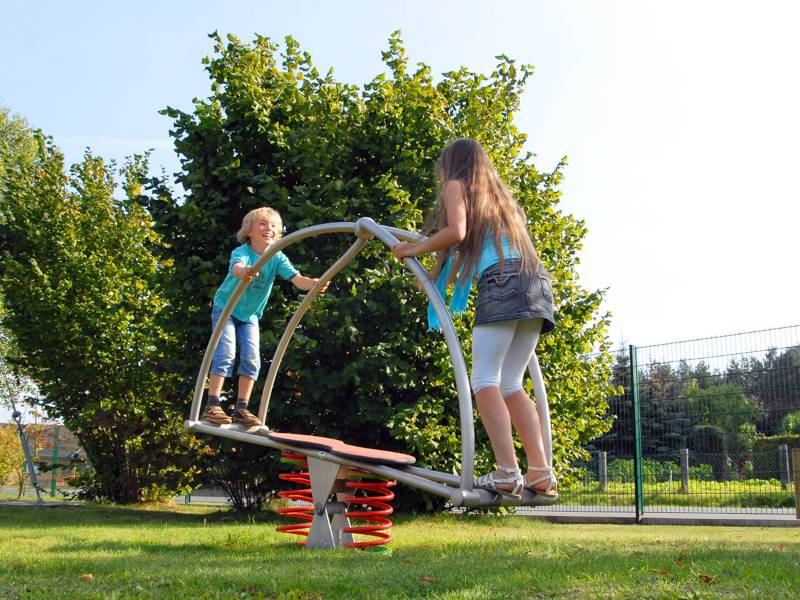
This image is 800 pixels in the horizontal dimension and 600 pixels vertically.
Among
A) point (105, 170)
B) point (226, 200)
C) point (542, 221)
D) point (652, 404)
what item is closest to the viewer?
point (226, 200)

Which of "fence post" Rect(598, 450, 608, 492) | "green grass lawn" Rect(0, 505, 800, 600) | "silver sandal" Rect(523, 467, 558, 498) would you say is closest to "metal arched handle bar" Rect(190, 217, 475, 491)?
"silver sandal" Rect(523, 467, 558, 498)

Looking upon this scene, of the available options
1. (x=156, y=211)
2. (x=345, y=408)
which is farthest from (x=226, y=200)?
(x=345, y=408)

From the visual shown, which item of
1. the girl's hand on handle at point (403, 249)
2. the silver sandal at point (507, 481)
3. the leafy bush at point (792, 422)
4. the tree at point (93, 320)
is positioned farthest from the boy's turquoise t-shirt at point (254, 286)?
the leafy bush at point (792, 422)

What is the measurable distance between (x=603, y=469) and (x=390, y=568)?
789cm

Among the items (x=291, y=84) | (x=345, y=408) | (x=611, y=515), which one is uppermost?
A: (x=291, y=84)

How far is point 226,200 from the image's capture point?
9312mm

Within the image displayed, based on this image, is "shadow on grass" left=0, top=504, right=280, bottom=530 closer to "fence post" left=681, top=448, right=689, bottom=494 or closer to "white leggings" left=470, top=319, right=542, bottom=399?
"fence post" left=681, top=448, right=689, bottom=494

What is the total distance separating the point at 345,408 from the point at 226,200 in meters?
2.68

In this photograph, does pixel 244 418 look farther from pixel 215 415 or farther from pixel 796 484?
pixel 796 484

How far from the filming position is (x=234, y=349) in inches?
233

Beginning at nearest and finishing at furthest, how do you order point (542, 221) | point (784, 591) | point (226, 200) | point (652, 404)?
point (784, 591)
point (226, 200)
point (542, 221)
point (652, 404)

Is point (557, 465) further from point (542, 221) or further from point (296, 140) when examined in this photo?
point (296, 140)

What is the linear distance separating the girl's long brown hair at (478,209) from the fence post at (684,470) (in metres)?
7.34

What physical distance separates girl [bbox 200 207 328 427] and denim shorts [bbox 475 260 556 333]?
208 cm
